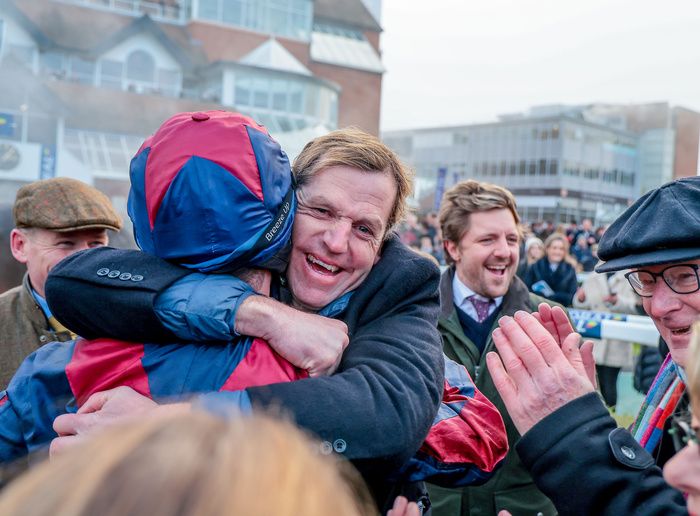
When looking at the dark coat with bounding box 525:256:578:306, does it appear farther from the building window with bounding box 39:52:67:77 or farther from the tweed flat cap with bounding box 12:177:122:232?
the building window with bounding box 39:52:67:77

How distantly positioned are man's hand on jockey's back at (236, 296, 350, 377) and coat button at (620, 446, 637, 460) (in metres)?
0.69

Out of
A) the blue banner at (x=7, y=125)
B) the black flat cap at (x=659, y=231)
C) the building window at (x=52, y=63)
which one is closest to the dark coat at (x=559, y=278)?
the black flat cap at (x=659, y=231)

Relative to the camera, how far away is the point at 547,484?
1.53m

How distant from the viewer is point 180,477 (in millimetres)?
688

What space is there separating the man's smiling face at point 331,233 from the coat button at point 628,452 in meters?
0.77

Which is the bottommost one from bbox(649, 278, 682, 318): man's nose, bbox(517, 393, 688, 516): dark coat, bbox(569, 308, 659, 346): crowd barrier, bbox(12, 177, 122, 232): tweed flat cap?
bbox(569, 308, 659, 346): crowd barrier

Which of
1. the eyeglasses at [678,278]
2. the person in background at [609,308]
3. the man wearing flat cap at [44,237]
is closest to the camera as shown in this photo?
the eyeglasses at [678,278]

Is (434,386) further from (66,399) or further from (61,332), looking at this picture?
(61,332)

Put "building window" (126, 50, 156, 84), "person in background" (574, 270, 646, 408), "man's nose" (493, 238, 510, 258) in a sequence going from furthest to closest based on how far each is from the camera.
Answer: "building window" (126, 50, 156, 84), "person in background" (574, 270, 646, 408), "man's nose" (493, 238, 510, 258)

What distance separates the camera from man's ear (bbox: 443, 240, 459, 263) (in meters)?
4.05

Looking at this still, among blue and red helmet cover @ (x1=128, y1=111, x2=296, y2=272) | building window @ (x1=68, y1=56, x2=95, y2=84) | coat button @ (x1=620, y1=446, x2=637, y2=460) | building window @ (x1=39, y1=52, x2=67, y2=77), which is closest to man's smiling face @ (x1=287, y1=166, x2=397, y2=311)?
blue and red helmet cover @ (x1=128, y1=111, x2=296, y2=272)

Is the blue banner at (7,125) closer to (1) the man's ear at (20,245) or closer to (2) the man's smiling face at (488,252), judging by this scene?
(1) the man's ear at (20,245)

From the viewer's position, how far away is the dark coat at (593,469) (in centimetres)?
149

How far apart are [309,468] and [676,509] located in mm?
1065
